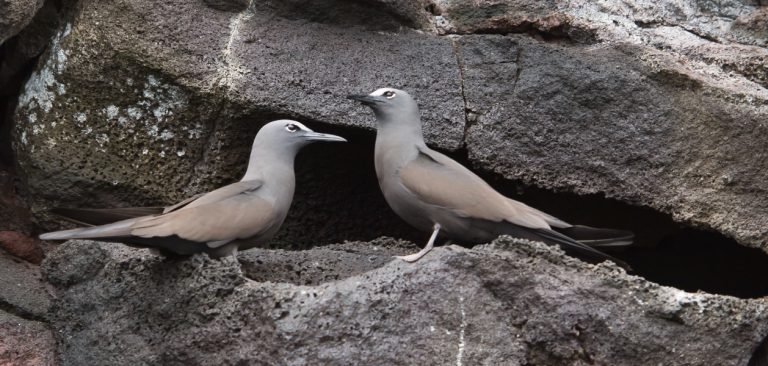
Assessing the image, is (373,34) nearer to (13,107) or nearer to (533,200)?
(533,200)

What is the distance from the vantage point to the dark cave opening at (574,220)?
229 inches

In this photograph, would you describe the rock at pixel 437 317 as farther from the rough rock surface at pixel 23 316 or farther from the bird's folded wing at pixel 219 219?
the rough rock surface at pixel 23 316

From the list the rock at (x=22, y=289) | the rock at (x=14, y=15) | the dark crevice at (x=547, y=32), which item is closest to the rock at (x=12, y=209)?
the rock at (x=22, y=289)

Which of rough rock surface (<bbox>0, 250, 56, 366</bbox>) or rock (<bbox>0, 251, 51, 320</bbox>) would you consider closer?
rough rock surface (<bbox>0, 250, 56, 366</bbox>)

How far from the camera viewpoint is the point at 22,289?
548cm

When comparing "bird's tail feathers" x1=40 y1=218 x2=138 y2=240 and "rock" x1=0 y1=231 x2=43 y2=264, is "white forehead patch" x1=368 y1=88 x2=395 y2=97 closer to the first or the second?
"bird's tail feathers" x1=40 y1=218 x2=138 y2=240

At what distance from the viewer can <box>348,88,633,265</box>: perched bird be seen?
5066mm

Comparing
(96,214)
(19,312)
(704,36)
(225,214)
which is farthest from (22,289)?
(704,36)

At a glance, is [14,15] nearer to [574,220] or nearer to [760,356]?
[574,220]

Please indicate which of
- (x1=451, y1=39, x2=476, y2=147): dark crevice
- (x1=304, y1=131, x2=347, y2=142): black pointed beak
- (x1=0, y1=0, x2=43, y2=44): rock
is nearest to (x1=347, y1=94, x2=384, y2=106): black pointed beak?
(x1=304, y1=131, x2=347, y2=142): black pointed beak

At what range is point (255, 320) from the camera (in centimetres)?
455

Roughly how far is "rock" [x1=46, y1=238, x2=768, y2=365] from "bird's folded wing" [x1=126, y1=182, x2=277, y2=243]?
0.13m

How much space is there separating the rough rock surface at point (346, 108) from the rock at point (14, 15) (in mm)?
263

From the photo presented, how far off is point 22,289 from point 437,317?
2.02 m
